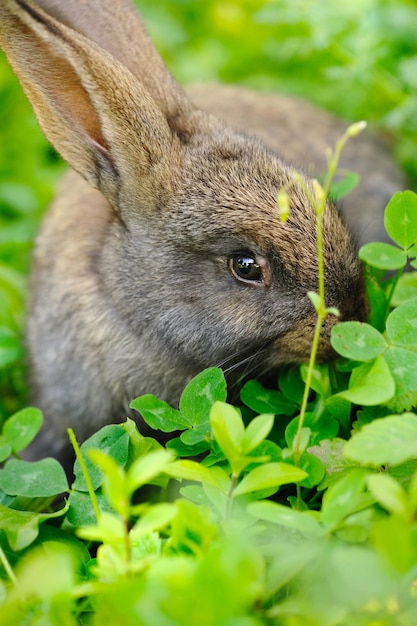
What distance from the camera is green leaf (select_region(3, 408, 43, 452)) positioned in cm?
308

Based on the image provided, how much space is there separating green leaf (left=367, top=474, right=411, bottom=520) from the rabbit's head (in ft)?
3.32

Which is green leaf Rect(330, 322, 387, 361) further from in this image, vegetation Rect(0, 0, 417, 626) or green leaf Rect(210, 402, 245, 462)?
green leaf Rect(210, 402, 245, 462)

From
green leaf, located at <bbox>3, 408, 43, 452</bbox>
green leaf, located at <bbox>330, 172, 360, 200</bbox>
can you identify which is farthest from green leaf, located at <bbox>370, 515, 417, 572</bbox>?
green leaf, located at <bbox>330, 172, 360, 200</bbox>

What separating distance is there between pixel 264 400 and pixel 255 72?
3.98 meters

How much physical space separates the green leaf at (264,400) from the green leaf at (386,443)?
78 cm

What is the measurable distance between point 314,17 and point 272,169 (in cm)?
180

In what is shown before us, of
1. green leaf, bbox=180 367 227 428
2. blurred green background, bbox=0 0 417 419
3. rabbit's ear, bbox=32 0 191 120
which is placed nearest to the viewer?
green leaf, bbox=180 367 227 428

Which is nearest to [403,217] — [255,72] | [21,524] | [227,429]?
[227,429]

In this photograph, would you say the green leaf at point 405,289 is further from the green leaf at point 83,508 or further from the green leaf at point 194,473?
the green leaf at point 83,508

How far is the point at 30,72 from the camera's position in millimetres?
3104

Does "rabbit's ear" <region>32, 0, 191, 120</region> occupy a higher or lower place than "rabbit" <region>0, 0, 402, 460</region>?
higher

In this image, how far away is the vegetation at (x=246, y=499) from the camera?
6.03ft

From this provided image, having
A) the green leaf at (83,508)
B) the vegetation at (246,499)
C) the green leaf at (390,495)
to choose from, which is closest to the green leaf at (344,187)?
the vegetation at (246,499)

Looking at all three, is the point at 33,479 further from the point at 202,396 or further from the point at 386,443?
the point at 386,443
